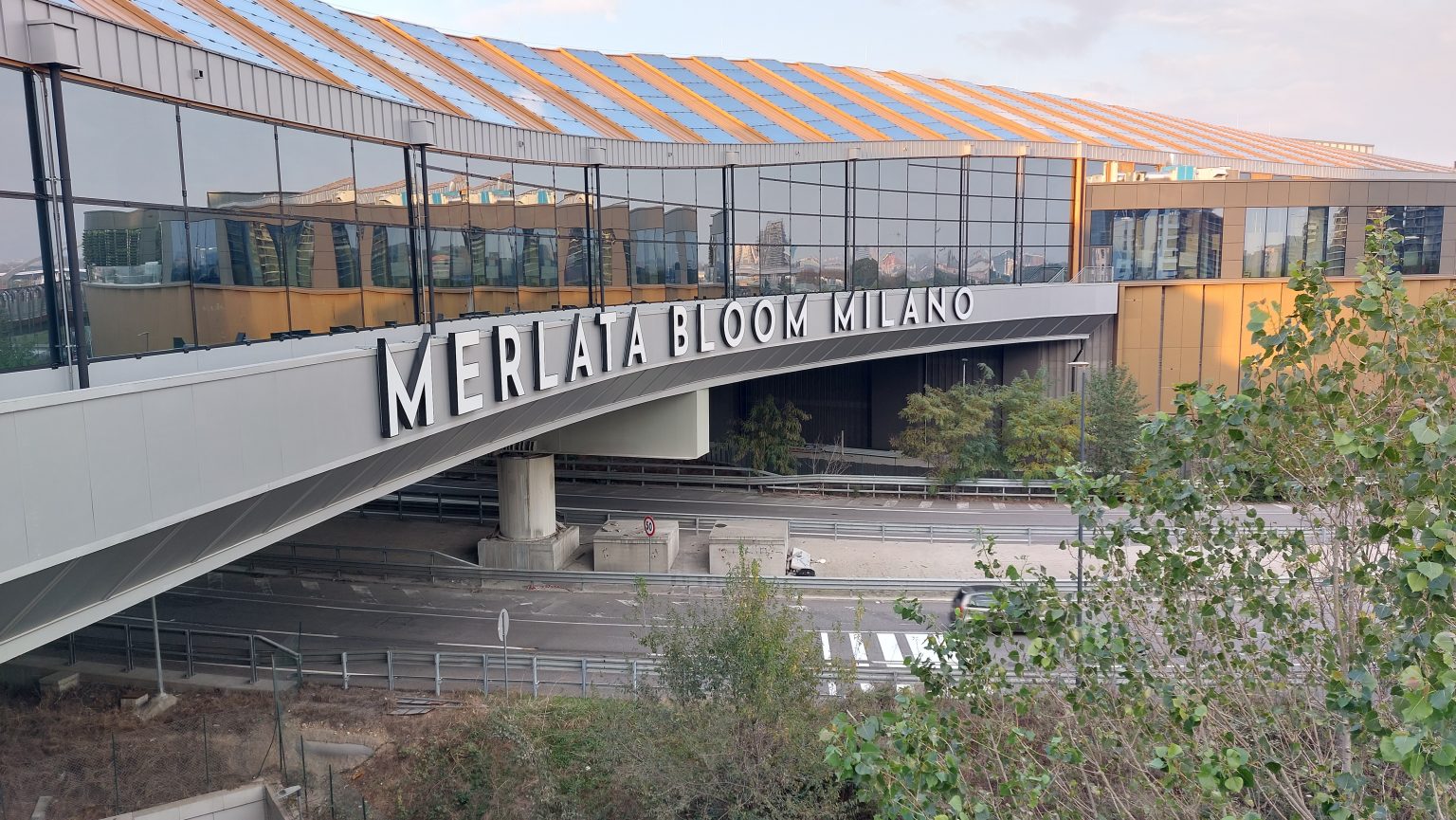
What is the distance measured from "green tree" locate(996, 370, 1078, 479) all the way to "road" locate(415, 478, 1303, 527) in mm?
2376

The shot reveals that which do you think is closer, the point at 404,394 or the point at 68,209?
the point at 68,209

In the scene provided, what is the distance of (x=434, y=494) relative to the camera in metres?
44.2

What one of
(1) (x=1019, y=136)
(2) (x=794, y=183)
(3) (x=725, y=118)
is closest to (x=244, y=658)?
(2) (x=794, y=183)

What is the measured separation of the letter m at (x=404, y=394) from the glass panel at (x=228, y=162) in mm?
3867

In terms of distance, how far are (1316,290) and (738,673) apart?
512 inches

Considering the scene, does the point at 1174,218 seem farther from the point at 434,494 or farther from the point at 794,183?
the point at 434,494

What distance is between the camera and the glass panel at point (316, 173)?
18.3 metres

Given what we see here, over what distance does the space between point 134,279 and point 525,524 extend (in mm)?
19970

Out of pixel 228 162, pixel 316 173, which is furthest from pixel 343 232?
pixel 228 162

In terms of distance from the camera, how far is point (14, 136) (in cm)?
1253

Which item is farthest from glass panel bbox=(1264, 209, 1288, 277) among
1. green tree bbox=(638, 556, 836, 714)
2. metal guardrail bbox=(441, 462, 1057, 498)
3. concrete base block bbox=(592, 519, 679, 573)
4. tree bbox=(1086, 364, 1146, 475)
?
green tree bbox=(638, 556, 836, 714)

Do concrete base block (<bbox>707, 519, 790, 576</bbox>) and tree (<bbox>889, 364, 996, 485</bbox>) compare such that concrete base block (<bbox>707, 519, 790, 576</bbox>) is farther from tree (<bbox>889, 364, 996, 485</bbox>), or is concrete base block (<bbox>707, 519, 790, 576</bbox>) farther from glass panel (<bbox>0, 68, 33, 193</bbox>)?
glass panel (<bbox>0, 68, 33, 193</bbox>)

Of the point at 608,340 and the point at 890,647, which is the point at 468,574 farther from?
the point at 890,647

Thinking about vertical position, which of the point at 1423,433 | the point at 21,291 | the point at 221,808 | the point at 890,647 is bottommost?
the point at 890,647
